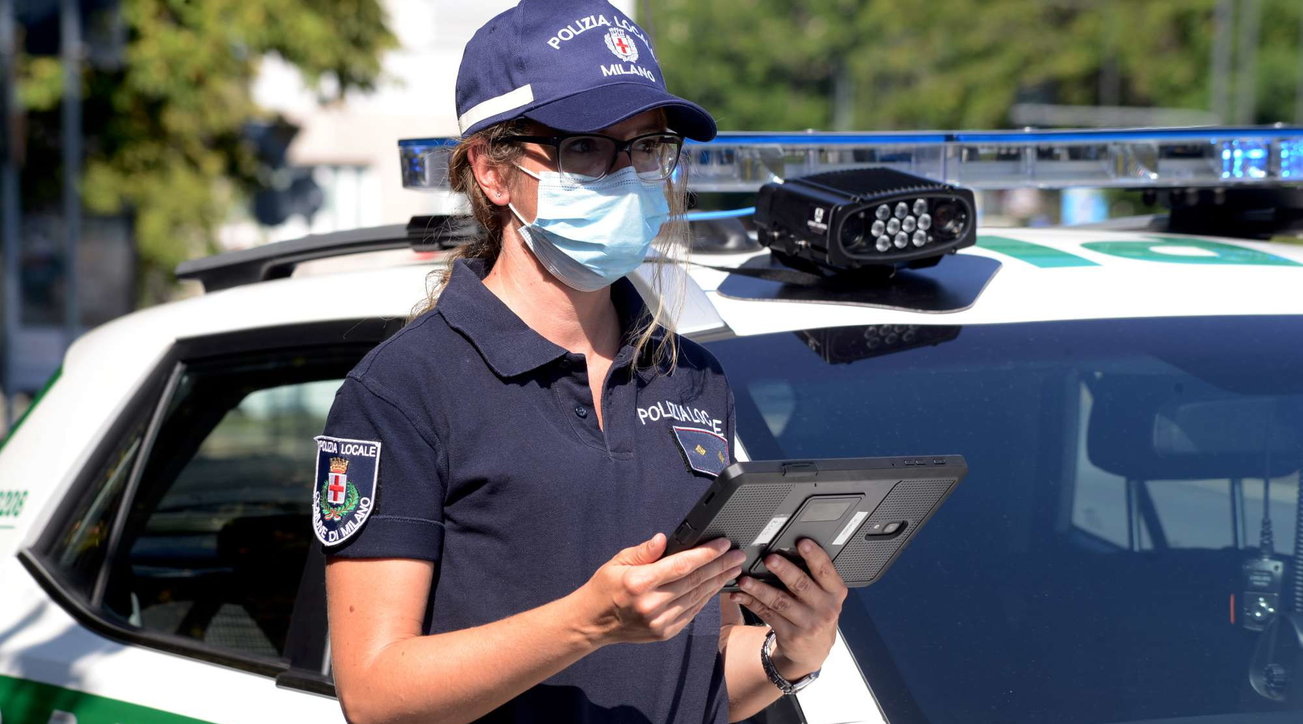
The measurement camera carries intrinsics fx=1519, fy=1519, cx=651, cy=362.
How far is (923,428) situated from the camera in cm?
214

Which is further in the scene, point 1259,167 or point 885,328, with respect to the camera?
point 1259,167

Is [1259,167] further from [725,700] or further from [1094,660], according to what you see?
[725,700]

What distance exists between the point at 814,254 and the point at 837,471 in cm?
87

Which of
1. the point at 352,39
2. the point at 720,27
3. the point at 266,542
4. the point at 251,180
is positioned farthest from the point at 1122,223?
the point at 720,27

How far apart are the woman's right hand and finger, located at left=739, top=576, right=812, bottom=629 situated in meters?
0.19

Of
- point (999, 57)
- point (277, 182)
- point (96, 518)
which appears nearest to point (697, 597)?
point (96, 518)

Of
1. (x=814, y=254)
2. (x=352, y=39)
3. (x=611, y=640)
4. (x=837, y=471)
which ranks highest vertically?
(x=352, y=39)

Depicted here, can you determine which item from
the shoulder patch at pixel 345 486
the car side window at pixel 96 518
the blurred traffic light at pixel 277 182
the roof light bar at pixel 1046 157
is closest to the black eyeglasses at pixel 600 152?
the shoulder patch at pixel 345 486

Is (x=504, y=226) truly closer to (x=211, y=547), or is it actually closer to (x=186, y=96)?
(x=211, y=547)

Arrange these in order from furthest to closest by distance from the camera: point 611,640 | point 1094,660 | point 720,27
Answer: point 720,27 < point 1094,660 < point 611,640

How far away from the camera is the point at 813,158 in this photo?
2.69m

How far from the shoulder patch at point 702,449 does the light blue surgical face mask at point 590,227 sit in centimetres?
21

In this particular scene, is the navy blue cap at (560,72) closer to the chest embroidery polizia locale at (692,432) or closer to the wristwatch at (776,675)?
the chest embroidery polizia locale at (692,432)

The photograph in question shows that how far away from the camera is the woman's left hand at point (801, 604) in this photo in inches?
62.7
